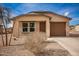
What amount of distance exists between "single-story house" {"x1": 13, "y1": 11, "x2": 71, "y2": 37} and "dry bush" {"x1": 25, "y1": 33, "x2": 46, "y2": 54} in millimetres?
51

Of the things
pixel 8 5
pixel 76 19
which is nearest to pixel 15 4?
pixel 8 5

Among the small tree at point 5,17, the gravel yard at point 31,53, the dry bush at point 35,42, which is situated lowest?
the gravel yard at point 31,53

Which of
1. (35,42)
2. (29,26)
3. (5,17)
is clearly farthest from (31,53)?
(5,17)

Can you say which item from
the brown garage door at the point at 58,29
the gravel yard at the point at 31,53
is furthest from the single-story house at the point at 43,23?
the gravel yard at the point at 31,53

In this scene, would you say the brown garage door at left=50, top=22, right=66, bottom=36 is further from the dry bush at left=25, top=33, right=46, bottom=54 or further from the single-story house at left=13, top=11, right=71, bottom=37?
the dry bush at left=25, top=33, right=46, bottom=54

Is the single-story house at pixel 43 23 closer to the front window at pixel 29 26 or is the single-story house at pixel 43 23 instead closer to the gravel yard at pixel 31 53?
the front window at pixel 29 26

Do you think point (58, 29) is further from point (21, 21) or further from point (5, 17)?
point (5, 17)

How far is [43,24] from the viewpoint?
15.8 ft

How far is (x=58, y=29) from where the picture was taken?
4.84 meters

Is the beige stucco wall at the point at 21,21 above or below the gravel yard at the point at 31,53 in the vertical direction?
above

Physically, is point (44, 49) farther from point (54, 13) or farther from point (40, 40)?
point (54, 13)

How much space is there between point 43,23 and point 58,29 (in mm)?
200

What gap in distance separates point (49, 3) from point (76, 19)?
385mm

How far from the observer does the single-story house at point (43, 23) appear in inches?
190
